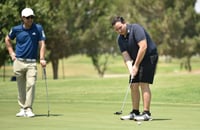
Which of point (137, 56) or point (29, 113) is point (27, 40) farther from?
point (137, 56)

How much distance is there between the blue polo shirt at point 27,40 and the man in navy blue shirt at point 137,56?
177 cm

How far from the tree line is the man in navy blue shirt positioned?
3203 cm

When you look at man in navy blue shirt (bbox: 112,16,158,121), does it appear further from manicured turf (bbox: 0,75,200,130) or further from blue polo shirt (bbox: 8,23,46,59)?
blue polo shirt (bbox: 8,23,46,59)

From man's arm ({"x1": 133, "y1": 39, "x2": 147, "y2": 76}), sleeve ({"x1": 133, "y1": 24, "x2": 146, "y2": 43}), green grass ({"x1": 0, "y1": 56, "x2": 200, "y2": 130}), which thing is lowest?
green grass ({"x1": 0, "y1": 56, "x2": 200, "y2": 130})

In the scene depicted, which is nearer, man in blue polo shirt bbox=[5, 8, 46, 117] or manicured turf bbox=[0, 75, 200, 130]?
manicured turf bbox=[0, 75, 200, 130]

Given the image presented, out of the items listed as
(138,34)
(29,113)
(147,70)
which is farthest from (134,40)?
(29,113)

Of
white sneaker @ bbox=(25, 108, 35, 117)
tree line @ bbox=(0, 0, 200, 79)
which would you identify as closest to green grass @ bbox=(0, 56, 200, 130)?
white sneaker @ bbox=(25, 108, 35, 117)

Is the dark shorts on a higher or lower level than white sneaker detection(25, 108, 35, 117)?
higher

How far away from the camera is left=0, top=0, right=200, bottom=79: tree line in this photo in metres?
57.6

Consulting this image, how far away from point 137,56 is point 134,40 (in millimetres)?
354

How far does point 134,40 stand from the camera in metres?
12.3

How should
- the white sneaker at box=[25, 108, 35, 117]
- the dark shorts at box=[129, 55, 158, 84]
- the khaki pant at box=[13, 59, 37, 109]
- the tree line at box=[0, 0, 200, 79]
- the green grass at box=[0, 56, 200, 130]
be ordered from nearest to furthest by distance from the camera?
the green grass at box=[0, 56, 200, 130]
the dark shorts at box=[129, 55, 158, 84]
the white sneaker at box=[25, 108, 35, 117]
the khaki pant at box=[13, 59, 37, 109]
the tree line at box=[0, 0, 200, 79]

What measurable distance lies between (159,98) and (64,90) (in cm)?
503

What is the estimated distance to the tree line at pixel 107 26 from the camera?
57594mm
